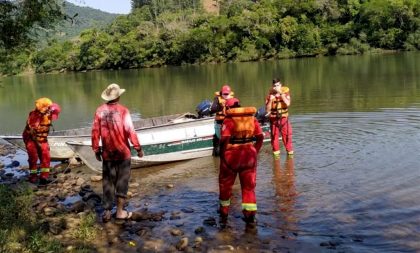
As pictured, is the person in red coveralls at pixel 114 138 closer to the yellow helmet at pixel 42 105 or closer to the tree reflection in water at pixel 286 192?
the tree reflection in water at pixel 286 192

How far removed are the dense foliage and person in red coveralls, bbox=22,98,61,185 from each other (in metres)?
70.4

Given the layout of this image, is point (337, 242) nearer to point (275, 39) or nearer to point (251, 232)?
point (251, 232)

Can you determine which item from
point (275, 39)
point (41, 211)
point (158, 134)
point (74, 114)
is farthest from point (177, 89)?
point (275, 39)

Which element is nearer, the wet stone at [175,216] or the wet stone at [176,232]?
the wet stone at [176,232]

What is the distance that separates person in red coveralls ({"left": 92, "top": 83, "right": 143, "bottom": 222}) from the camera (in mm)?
8086

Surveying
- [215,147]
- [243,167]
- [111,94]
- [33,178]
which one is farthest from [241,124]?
[33,178]

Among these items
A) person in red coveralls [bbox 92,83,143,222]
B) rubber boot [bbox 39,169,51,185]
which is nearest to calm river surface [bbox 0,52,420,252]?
person in red coveralls [bbox 92,83,143,222]

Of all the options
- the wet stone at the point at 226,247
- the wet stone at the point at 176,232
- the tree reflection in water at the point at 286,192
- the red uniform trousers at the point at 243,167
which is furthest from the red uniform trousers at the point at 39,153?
the wet stone at the point at 226,247

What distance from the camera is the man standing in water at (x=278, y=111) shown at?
41.3ft

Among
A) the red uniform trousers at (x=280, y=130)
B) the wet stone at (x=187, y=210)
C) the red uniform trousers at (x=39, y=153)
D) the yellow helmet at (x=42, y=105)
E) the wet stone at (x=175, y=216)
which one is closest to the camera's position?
the wet stone at (x=175, y=216)

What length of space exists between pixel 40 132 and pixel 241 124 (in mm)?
6235

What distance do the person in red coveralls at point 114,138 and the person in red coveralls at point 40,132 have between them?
4.20m

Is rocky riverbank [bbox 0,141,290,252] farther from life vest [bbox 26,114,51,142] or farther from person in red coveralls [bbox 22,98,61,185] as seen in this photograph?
life vest [bbox 26,114,51,142]

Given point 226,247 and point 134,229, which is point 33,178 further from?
point 226,247
